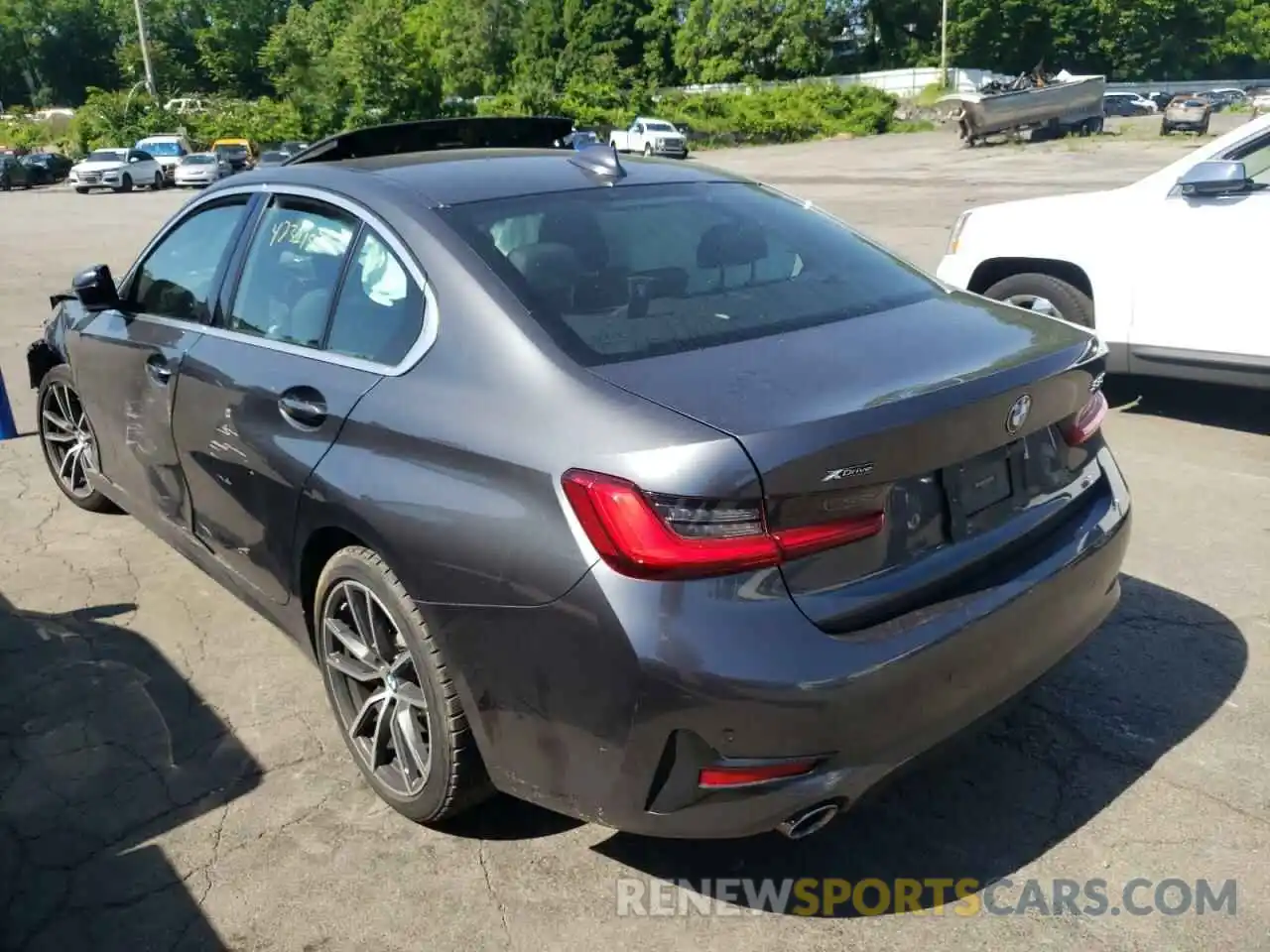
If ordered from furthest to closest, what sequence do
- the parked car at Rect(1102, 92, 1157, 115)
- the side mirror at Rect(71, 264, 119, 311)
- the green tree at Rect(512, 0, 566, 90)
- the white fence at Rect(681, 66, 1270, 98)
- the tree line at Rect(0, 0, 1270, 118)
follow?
1. the green tree at Rect(512, 0, 566, 90)
2. the tree line at Rect(0, 0, 1270, 118)
3. the white fence at Rect(681, 66, 1270, 98)
4. the parked car at Rect(1102, 92, 1157, 115)
5. the side mirror at Rect(71, 264, 119, 311)

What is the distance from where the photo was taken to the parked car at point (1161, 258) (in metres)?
5.60

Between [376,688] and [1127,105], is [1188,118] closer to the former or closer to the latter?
[1127,105]

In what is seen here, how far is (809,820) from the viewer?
2428mm

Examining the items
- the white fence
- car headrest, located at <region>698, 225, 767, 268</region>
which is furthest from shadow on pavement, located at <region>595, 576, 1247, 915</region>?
the white fence

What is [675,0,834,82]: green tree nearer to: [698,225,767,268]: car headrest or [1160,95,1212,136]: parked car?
[1160,95,1212,136]: parked car

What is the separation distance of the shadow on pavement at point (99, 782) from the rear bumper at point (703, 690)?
0.93 metres

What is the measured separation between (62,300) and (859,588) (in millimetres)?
4206

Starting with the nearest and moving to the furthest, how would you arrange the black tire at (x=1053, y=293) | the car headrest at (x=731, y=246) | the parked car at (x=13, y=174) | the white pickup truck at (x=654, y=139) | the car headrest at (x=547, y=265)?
the car headrest at (x=547, y=265), the car headrest at (x=731, y=246), the black tire at (x=1053, y=293), the parked car at (x=13, y=174), the white pickup truck at (x=654, y=139)

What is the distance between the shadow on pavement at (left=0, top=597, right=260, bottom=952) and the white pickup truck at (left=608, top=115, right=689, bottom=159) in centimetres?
4233

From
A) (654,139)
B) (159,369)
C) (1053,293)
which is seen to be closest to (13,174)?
(654,139)

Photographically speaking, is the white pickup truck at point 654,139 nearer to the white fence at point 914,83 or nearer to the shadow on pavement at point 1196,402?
the white fence at point 914,83

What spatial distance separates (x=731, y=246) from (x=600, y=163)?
1.71 feet

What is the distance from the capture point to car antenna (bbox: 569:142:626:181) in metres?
3.46

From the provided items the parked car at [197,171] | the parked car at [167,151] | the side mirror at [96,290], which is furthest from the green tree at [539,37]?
the side mirror at [96,290]
